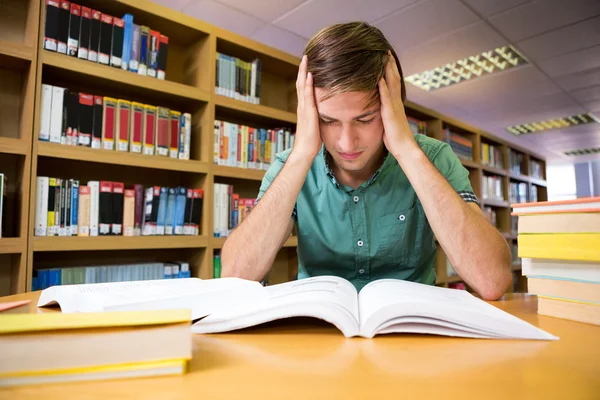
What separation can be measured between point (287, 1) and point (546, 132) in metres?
5.15

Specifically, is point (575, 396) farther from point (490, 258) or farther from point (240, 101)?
point (240, 101)

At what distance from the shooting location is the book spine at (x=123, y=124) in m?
1.83

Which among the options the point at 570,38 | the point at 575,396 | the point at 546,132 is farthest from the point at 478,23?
the point at 546,132

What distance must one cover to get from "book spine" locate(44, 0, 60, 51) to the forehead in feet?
4.23

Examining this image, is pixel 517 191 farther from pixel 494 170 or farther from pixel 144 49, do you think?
A: pixel 144 49

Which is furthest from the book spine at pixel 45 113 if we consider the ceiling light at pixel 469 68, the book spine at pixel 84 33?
the ceiling light at pixel 469 68

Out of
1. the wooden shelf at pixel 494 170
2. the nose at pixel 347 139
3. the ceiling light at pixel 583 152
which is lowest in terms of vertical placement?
the nose at pixel 347 139

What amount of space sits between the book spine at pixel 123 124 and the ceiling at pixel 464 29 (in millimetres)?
1345

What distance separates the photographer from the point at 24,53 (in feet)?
5.16

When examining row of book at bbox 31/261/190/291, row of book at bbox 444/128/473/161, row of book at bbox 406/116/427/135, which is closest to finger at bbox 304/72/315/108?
row of book at bbox 31/261/190/291

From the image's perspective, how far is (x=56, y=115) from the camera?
1.66 meters

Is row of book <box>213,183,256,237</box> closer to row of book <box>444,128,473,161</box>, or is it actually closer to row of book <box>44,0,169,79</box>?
row of book <box>44,0,169,79</box>

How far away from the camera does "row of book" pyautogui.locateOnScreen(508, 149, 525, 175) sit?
4844 millimetres

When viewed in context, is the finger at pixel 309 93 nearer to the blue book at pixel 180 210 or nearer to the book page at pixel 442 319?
the book page at pixel 442 319
